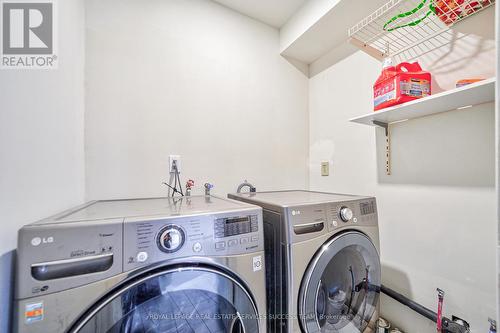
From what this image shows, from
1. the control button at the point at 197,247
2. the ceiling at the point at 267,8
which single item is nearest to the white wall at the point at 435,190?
the ceiling at the point at 267,8

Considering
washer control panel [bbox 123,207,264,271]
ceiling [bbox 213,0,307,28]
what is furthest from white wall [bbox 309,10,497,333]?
washer control panel [bbox 123,207,264,271]

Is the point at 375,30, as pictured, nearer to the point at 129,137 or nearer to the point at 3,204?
the point at 129,137

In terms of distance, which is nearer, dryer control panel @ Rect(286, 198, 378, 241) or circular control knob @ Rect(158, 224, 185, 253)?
circular control knob @ Rect(158, 224, 185, 253)

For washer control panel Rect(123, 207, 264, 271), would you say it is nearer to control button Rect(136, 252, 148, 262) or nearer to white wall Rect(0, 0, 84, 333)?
control button Rect(136, 252, 148, 262)

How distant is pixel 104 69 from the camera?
1209mm

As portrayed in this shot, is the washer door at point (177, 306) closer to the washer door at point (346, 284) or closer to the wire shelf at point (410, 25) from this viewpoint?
the washer door at point (346, 284)

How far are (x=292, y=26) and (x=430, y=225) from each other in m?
1.59

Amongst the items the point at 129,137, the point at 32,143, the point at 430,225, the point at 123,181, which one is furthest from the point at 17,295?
the point at 430,225

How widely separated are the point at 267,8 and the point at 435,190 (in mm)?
1591

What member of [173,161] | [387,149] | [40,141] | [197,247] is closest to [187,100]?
[173,161]

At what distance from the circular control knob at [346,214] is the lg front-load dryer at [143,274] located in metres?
0.44

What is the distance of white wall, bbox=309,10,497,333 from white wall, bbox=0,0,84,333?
160 cm

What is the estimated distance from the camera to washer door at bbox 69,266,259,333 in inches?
23.4

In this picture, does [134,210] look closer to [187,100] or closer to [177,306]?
[177,306]
